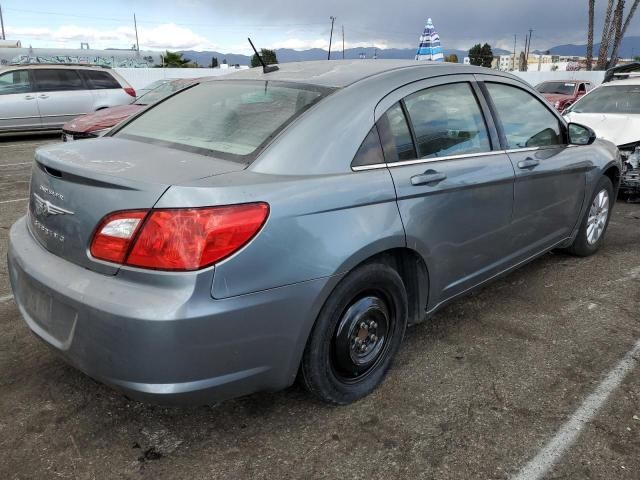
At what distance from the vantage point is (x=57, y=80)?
1315 centimetres

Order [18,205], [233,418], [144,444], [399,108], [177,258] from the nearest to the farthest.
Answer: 1. [177,258]
2. [144,444]
3. [233,418]
4. [399,108]
5. [18,205]

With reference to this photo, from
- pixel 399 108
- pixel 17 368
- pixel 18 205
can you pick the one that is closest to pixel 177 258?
pixel 399 108

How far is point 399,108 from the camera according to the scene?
2791mm

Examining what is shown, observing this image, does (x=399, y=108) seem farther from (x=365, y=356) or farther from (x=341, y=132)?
(x=365, y=356)

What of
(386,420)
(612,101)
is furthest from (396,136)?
(612,101)

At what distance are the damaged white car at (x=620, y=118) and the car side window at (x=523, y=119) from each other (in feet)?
11.6

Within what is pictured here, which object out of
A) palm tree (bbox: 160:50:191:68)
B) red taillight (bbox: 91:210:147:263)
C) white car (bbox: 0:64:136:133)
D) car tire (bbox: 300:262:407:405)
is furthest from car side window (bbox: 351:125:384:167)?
palm tree (bbox: 160:50:191:68)

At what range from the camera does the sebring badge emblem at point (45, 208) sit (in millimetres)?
2302

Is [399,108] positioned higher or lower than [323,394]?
higher

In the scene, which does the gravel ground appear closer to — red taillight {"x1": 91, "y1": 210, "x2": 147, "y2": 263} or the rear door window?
red taillight {"x1": 91, "y1": 210, "x2": 147, "y2": 263}

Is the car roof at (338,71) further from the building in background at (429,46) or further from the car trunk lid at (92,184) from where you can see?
the building in background at (429,46)

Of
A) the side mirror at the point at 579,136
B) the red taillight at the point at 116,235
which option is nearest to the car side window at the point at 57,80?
the side mirror at the point at 579,136

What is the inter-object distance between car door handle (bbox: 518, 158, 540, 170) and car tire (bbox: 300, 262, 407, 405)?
1.29m

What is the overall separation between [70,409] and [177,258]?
3.81 ft
